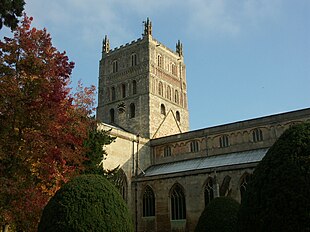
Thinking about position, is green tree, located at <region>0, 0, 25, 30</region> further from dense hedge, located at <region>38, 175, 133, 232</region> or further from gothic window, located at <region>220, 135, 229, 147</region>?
gothic window, located at <region>220, 135, 229, 147</region>

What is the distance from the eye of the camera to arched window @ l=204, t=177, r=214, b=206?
29.9 metres

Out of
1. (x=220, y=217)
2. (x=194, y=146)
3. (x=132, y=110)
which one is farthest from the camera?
(x=132, y=110)

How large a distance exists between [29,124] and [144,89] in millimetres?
29421

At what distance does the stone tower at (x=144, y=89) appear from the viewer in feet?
137

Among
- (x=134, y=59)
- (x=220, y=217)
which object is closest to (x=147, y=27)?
(x=134, y=59)

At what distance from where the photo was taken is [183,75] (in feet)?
162

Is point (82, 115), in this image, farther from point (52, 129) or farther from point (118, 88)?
point (118, 88)

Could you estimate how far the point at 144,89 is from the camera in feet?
140

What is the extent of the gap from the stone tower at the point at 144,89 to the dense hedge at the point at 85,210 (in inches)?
1091

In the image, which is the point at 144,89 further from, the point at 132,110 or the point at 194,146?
the point at 194,146

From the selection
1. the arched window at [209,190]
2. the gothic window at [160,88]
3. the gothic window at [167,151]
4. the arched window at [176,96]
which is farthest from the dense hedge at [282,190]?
the arched window at [176,96]

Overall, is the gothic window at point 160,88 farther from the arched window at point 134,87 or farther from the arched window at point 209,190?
the arched window at point 209,190

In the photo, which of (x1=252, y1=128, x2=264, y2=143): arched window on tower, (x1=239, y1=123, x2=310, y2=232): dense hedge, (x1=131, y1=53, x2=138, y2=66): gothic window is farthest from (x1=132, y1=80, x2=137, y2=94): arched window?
(x1=239, y1=123, x2=310, y2=232): dense hedge

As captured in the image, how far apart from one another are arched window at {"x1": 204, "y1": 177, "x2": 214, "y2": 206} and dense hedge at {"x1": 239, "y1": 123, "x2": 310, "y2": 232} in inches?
848
